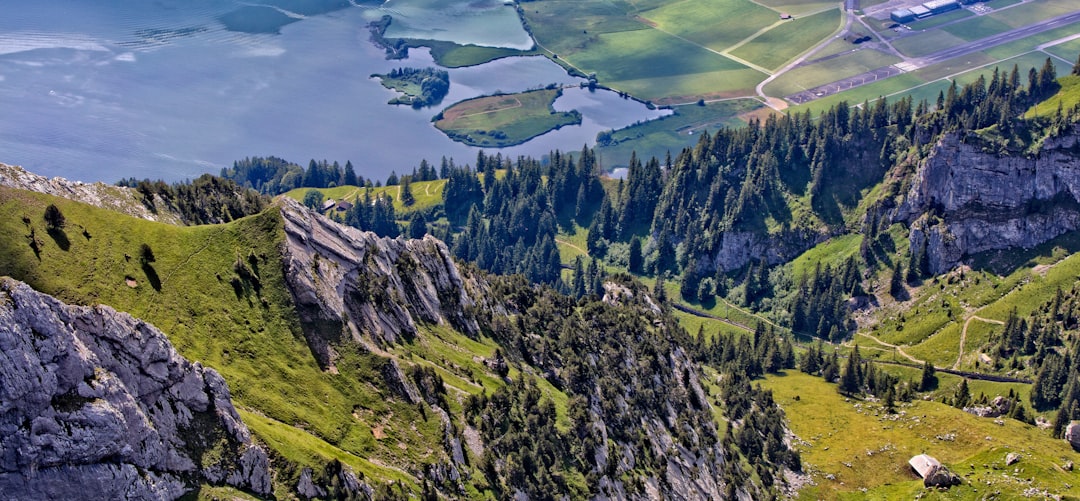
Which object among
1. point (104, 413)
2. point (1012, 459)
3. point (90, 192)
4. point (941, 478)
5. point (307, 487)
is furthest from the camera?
point (1012, 459)

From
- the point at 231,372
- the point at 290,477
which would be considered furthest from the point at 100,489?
the point at 231,372

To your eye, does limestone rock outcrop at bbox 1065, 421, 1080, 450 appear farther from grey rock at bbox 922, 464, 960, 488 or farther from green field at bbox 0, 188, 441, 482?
green field at bbox 0, 188, 441, 482

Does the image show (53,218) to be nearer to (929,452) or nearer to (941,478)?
(941,478)

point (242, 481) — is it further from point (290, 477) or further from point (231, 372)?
point (231, 372)

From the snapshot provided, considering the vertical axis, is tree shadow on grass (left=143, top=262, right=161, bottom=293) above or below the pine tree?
below

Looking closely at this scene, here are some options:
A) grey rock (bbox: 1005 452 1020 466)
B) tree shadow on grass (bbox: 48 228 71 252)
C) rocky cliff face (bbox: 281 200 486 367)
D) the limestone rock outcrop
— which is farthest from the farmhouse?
tree shadow on grass (bbox: 48 228 71 252)

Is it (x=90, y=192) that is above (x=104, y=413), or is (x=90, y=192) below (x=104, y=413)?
below

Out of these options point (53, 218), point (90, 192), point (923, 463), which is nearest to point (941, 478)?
point (923, 463)
